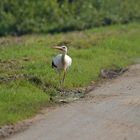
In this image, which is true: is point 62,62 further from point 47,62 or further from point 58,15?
point 58,15

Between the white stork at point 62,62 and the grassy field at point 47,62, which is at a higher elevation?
the white stork at point 62,62

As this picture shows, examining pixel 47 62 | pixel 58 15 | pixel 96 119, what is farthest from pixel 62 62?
pixel 58 15

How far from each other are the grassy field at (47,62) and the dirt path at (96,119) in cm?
71

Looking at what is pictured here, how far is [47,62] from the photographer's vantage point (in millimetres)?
20438

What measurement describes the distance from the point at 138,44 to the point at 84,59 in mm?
5066

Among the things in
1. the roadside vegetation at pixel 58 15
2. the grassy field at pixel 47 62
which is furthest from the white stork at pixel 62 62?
the roadside vegetation at pixel 58 15

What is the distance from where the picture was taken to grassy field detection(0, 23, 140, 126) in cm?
1523

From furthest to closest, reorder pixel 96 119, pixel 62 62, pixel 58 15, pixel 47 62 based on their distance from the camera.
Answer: pixel 58 15
pixel 47 62
pixel 62 62
pixel 96 119

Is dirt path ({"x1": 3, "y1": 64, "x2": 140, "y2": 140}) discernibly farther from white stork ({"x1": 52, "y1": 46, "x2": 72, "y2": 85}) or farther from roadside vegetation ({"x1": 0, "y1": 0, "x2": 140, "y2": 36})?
roadside vegetation ({"x1": 0, "y1": 0, "x2": 140, "y2": 36})

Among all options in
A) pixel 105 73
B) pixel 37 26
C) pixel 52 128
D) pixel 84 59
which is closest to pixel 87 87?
pixel 105 73

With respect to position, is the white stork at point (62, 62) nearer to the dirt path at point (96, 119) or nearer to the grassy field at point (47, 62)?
the grassy field at point (47, 62)

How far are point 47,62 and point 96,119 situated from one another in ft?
21.9

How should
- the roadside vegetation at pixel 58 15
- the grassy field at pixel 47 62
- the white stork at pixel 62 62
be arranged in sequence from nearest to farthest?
the grassy field at pixel 47 62 → the white stork at pixel 62 62 → the roadside vegetation at pixel 58 15

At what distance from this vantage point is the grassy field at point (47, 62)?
15.2m
